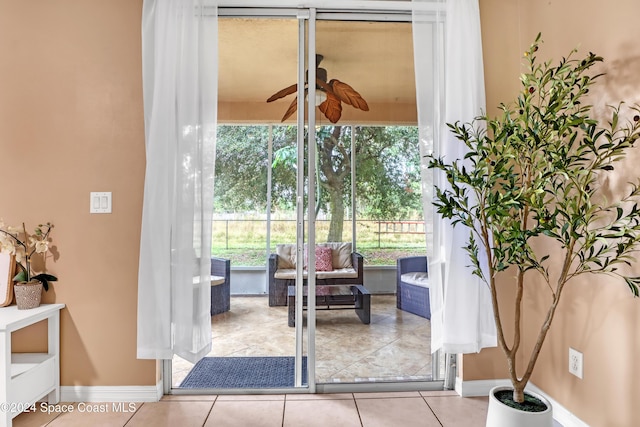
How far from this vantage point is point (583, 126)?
1521mm

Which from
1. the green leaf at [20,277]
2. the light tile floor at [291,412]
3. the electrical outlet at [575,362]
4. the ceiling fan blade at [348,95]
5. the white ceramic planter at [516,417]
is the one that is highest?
the ceiling fan blade at [348,95]

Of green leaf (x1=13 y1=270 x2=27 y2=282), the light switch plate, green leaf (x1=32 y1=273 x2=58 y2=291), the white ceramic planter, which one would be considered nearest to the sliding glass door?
the light switch plate

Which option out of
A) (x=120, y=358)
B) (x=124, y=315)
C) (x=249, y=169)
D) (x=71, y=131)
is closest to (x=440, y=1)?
(x=249, y=169)

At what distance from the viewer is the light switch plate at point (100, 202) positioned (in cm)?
221

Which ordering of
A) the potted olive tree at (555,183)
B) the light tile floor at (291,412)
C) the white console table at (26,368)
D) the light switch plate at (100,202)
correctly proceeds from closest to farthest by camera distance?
the potted olive tree at (555,183), the white console table at (26,368), the light tile floor at (291,412), the light switch plate at (100,202)

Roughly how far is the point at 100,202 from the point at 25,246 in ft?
1.60

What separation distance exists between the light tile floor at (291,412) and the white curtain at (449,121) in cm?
35

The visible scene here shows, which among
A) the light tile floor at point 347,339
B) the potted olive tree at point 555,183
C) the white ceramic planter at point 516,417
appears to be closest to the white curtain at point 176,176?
the light tile floor at point 347,339

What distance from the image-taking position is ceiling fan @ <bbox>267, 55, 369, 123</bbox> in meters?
2.32

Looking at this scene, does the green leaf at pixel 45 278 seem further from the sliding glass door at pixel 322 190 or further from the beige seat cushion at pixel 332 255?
the beige seat cushion at pixel 332 255

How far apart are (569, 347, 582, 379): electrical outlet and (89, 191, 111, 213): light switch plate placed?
8.66 feet

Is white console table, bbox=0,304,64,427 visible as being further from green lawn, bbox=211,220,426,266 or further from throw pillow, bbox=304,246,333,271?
throw pillow, bbox=304,246,333,271

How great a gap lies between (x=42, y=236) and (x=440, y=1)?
2.66m

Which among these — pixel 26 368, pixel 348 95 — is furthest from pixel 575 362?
pixel 26 368
